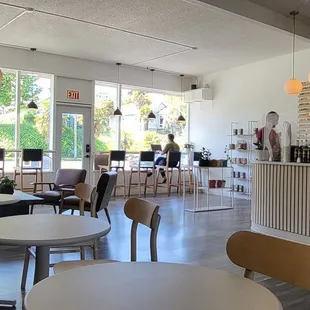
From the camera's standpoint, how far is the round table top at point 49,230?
5.84 feet

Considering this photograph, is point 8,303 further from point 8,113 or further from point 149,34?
point 8,113

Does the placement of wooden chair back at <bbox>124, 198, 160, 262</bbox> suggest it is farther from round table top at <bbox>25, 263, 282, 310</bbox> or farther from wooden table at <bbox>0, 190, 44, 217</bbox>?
wooden table at <bbox>0, 190, 44, 217</bbox>

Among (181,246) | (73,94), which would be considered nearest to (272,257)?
(181,246)

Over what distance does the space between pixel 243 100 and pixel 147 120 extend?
2.58 metres

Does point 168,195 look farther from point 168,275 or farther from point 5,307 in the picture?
point 168,275

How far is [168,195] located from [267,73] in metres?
3.60

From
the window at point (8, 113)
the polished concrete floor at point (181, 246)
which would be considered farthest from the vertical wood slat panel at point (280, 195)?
the window at point (8, 113)

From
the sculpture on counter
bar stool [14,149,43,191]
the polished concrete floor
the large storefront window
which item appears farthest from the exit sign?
the sculpture on counter

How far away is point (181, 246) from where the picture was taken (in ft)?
14.9

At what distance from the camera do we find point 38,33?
6855mm

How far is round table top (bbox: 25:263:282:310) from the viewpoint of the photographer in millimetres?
1100

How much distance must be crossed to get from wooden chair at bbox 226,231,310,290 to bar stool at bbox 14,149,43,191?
256 inches

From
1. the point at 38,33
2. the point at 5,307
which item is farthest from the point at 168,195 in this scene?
the point at 5,307

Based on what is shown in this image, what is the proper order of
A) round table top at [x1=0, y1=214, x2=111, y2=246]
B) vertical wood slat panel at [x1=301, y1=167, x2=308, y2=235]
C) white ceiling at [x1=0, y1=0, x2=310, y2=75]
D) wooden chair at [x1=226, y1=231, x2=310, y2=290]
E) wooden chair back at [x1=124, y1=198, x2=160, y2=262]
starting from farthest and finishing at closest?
white ceiling at [x1=0, y1=0, x2=310, y2=75] → vertical wood slat panel at [x1=301, y1=167, x2=308, y2=235] → wooden chair back at [x1=124, y1=198, x2=160, y2=262] → round table top at [x1=0, y1=214, x2=111, y2=246] → wooden chair at [x1=226, y1=231, x2=310, y2=290]
